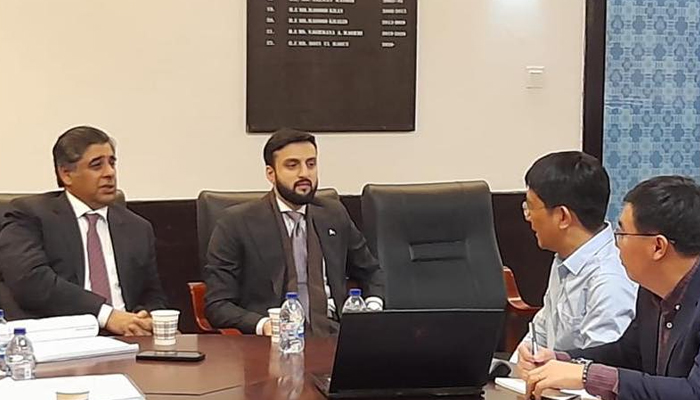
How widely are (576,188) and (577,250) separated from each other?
0.18m

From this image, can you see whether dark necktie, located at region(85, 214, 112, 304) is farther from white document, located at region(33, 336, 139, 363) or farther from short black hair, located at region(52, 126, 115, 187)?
white document, located at region(33, 336, 139, 363)

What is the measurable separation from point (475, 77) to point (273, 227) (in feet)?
5.24

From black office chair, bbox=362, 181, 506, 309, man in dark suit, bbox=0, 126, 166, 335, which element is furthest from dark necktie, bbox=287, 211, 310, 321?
man in dark suit, bbox=0, 126, 166, 335

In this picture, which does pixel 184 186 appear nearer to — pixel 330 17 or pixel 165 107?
pixel 165 107

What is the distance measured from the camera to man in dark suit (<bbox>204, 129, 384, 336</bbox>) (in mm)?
4027

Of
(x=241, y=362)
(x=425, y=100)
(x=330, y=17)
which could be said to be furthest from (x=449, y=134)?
(x=241, y=362)

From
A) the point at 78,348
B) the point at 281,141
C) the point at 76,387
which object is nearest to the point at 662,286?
the point at 76,387

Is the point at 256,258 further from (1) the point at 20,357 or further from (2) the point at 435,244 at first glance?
(1) the point at 20,357

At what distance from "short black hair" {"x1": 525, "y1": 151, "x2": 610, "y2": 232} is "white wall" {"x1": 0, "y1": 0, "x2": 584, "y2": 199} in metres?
2.02

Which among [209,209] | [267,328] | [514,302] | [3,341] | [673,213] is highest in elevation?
[673,213]

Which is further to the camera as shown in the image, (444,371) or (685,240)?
(444,371)

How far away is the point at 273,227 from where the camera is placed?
13.4 ft

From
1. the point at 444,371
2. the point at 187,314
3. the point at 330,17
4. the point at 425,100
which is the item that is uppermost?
the point at 330,17

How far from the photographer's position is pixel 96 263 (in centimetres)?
398
